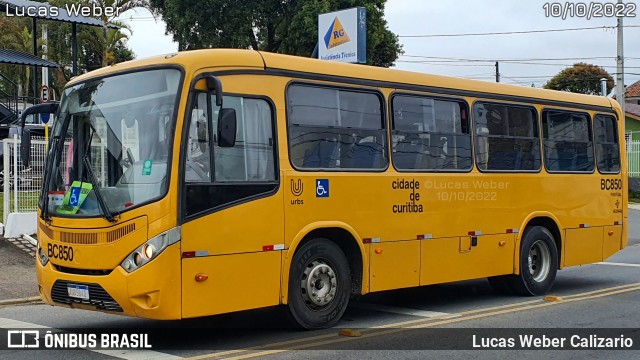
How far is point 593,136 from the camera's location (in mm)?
13484

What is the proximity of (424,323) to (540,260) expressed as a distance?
11.6ft

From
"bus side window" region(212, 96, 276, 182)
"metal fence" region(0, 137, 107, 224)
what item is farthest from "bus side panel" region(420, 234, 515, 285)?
"metal fence" region(0, 137, 107, 224)

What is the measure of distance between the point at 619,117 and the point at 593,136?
1015 mm

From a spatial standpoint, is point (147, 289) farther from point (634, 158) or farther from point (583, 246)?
point (634, 158)

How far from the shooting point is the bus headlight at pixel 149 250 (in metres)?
7.65

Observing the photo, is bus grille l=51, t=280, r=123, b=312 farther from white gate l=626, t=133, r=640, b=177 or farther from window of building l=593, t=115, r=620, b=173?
white gate l=626, t=133, r=640, b=177

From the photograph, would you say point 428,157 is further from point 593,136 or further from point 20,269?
point 20,269

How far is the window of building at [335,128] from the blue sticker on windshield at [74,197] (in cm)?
230

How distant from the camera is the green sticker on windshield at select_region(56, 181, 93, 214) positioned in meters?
8.29

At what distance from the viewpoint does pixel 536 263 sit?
1244 centimetres

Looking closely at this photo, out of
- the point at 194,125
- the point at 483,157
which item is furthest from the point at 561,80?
the point at 194,125

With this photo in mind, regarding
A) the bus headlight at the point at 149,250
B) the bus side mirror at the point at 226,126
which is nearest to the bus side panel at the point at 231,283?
the bus headlight at the point at 149,250

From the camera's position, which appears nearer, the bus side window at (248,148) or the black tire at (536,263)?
the bus side window at (248,148)

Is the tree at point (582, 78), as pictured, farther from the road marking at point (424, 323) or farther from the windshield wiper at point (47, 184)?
the windshield wiper at point (47, 184)
